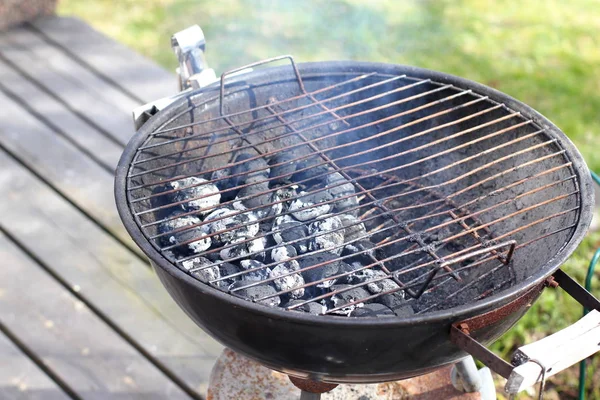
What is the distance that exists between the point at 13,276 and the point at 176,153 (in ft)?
4.69

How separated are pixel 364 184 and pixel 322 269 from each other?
19.8 inches

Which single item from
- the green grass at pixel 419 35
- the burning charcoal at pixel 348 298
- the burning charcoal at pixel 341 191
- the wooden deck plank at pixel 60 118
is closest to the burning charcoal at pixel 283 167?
the burning charcoal at pixel 341 191

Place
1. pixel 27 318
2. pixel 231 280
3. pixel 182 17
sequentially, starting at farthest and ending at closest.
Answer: pixel 182 17 → pixel 27 318 → pixel 231 280

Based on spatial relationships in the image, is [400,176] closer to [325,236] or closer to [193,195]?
[325,236]

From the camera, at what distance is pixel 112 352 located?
98.7 inches

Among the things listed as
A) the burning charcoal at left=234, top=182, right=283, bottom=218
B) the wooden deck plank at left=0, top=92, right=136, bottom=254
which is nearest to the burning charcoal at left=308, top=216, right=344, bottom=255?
the burning charcoal at left=234, top=182, right=283, bottom=218

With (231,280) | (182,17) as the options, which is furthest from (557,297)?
(182,17)

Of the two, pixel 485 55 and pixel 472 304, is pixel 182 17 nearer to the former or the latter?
pixel 485 55

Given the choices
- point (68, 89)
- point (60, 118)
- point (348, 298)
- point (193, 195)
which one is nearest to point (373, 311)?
point (348, 298)

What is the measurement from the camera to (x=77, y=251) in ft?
9.46

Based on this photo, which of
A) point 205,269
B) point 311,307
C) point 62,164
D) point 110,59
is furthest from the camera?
point 110,59

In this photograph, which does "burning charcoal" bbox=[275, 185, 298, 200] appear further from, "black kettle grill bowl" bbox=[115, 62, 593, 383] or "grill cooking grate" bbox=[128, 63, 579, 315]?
"black kettle grill bowl" bbox=[115, 62, 593, 383]

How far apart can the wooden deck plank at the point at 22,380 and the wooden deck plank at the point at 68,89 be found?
130cm

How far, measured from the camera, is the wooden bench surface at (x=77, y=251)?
2439 mm
